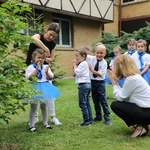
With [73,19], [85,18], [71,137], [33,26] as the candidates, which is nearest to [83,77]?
[71,137]

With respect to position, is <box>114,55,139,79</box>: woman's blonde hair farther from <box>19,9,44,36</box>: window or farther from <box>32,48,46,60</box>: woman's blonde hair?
<box>19,9,44,36</box>: window

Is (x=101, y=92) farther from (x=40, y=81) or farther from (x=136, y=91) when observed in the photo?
(x=40, y=81)

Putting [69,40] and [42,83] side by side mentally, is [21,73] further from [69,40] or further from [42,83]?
[69,40]

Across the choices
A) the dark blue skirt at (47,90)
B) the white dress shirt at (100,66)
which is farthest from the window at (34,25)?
the white dress shirt at (100,66)

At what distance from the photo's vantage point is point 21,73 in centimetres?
322

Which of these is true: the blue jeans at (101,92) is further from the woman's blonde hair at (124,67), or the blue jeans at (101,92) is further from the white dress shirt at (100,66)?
the woman's blonde hair at (124,67)

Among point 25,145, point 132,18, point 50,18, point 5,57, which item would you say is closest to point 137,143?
point 25,145

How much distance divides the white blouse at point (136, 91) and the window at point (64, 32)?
37.6ft

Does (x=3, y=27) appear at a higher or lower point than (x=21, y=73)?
higher

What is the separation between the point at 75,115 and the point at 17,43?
3062 millimetres

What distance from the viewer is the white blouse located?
13.3 ft

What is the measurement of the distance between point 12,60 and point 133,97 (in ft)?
6.64

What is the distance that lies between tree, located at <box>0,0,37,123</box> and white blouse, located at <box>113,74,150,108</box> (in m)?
1.51

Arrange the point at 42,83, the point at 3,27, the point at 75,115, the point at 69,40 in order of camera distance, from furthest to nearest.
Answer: the point at 69,40 → the point at 75,115 → the point at 42,83 → the point at 3,27
